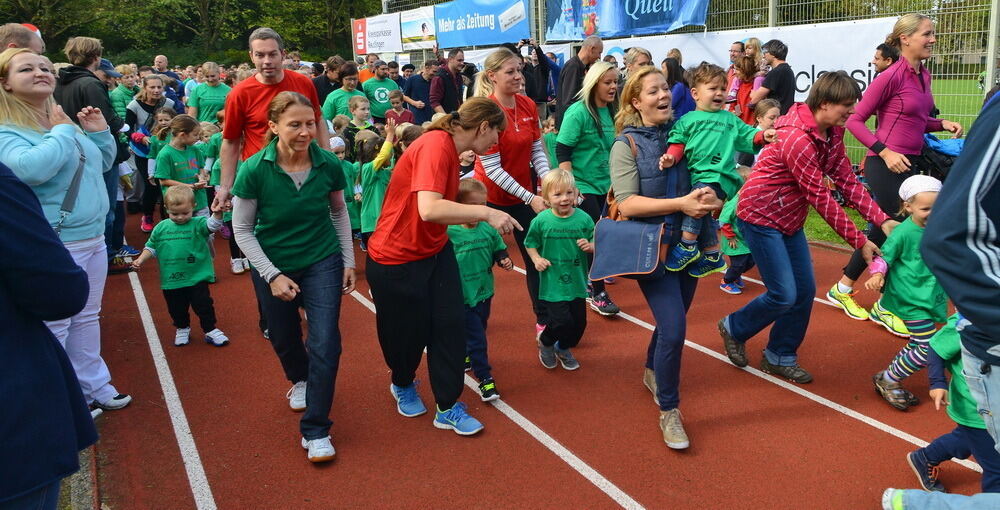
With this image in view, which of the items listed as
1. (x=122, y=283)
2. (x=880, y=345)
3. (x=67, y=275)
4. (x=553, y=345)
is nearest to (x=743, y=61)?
(x=880, y=345)

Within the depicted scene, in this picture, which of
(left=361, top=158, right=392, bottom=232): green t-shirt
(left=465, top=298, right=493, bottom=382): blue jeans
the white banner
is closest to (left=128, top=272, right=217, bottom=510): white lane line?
(left=465, top=298, right=493, bottom=382): blue jeans

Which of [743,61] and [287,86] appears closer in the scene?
[287,86]

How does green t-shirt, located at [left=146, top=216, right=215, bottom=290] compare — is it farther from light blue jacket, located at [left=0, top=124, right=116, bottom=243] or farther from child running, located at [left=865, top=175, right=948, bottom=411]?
child running, located at [left=865, top=175, right=948, bottom=411]

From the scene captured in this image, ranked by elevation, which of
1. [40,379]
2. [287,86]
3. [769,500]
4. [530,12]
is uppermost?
[530,12]

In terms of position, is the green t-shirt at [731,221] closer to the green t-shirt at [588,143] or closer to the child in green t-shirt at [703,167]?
the green t-shirt at [588,143]

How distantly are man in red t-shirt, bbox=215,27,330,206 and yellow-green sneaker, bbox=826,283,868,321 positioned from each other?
451cm

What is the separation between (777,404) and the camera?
190 inches

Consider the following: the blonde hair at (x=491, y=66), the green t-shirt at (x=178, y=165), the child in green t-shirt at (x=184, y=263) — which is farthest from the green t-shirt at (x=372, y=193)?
the blonde hair at (x=491, y=66)

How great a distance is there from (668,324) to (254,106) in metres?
3.25

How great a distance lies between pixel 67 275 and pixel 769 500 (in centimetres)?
326

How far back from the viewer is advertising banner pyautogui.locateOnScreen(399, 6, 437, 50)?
21.1m

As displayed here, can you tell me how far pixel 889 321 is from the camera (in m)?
5.98

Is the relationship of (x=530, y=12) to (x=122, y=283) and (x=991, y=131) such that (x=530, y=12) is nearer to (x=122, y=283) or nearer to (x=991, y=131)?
(x=122, y=283)

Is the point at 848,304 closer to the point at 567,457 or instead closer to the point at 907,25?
the point at 907,25
